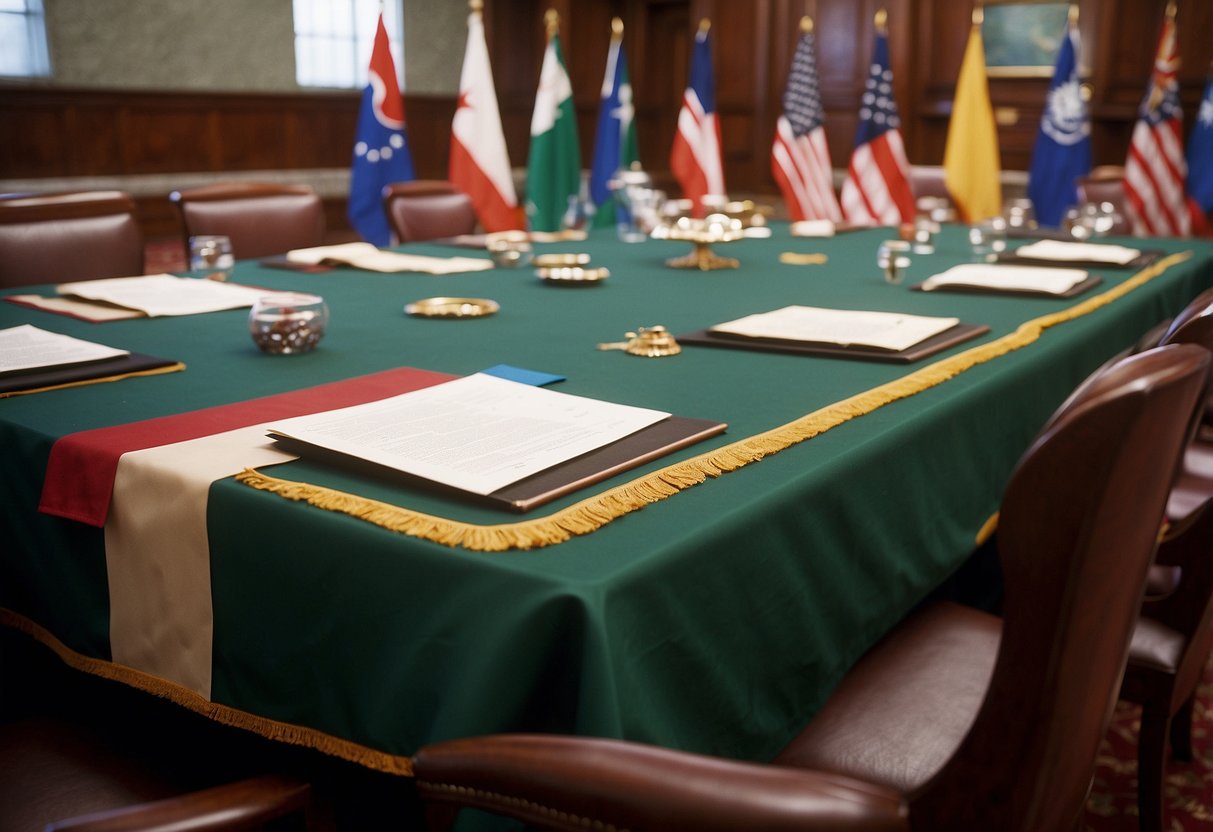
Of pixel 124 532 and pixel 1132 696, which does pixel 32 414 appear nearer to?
pixel 124 532

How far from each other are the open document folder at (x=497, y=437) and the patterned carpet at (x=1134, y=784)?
3.50 ft

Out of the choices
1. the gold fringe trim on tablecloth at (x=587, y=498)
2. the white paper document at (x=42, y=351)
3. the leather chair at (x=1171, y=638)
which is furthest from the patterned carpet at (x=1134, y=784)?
the white paper document at (x=42, y=351)

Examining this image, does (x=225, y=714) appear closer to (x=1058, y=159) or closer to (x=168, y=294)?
(x=168, y=294)

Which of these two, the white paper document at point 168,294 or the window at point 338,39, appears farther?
the window at point 338,39

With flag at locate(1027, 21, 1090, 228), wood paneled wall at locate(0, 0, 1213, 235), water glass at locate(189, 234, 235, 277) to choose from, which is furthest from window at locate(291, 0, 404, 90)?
water glass at locate(189, 234, 235, 277)

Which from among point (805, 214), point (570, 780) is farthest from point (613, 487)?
point (805, 214)

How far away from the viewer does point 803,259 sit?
2928mm

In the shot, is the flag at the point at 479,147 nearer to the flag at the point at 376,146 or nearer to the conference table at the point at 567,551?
the flag at the point at 376,146

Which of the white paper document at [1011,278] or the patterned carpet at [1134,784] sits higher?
the white paper document at [1011,278]

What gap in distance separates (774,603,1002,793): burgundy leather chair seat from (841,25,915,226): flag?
159 inches

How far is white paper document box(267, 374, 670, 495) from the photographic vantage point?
3.35ft

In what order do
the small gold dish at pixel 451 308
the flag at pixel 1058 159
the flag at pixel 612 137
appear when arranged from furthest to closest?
1. the flag at pixel 1058 159
2. the flag at pixel 612 137
3. the small gold dish at pixel 451 308

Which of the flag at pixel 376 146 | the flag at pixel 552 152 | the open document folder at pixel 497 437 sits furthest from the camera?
the flag at pixel 552 152

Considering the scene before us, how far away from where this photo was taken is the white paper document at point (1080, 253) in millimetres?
2773
